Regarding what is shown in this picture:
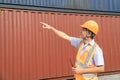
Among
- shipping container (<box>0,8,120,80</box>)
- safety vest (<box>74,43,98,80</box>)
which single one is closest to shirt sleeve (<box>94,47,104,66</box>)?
safety vest (<box>74,43,98,80</box>)

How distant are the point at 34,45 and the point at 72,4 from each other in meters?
2.27

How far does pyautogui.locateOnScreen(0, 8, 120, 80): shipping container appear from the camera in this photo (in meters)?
9.49

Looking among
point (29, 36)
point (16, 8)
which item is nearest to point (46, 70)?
point (29, 36)

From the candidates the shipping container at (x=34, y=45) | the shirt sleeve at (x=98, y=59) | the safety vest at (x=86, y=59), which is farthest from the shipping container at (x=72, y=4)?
the shirt sleeve at (x=98, y=59)

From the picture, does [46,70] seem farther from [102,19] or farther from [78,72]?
[78,72]

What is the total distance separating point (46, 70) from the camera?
10445 mm

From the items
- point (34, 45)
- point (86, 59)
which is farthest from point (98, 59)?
point (34, 45)

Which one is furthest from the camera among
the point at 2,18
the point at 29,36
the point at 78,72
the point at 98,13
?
the point at 98,13

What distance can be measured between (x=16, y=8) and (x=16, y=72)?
2014 mm

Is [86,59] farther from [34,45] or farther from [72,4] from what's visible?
[72,4]

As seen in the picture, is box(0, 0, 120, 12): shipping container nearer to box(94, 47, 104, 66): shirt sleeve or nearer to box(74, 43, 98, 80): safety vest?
box(74, 43, 98, 80): safety vest

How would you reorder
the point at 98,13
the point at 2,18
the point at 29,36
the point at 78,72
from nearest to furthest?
the point at 78,72
the point at 2,18
the point at 29,36
the point at 98,13

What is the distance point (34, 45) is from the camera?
10.2 metres

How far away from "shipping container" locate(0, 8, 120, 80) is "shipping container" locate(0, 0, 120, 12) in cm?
24
